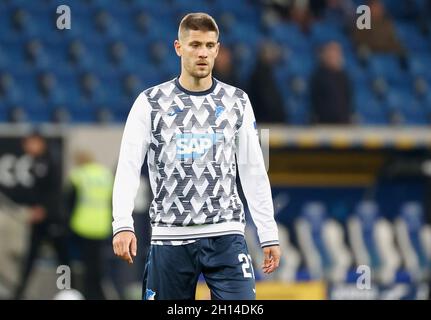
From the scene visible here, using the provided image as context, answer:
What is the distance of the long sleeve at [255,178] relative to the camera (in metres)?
7.41

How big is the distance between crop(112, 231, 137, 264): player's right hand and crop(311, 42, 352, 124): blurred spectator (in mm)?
9179

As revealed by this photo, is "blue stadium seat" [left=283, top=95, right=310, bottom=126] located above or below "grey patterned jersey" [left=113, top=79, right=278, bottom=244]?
above

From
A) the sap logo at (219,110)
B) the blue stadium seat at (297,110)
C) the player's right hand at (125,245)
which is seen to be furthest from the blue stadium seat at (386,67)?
the player's right hand at (125,245)

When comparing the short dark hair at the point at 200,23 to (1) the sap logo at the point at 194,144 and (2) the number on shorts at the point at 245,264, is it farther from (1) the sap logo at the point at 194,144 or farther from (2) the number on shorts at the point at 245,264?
(2) the number on shorts at the point at 245,264

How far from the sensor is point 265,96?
52.0 feet

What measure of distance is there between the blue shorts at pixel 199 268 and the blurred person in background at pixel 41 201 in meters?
7.55

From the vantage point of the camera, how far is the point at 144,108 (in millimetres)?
7336

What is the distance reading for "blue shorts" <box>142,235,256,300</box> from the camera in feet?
23.7

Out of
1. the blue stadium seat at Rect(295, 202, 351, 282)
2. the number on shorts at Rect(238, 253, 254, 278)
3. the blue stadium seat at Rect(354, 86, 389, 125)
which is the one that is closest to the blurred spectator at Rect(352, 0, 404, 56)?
the blue stadium seat at Rect(354, 86, 389, 125)

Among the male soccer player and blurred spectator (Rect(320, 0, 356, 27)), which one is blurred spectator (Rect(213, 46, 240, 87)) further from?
the male soccer player

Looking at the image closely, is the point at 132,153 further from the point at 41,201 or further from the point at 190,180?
the point at 41,201

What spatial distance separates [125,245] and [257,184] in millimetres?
816

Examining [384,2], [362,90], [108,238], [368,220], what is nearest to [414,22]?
[384,2]
